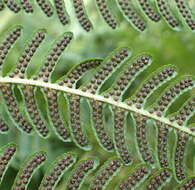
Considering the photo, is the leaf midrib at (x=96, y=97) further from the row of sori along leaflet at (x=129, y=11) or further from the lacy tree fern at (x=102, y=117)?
the row of sori along leaflet at (x=129, y=11)

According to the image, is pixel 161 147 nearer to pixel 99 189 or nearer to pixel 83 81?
pixel 99 189

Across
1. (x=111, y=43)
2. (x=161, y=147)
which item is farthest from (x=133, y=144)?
(x=111, y=43)

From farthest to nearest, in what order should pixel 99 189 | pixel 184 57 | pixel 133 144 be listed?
pixel 184 57 → pixel 133 144 → pixel 99 189

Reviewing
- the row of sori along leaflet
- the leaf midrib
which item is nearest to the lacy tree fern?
the leaf midrib

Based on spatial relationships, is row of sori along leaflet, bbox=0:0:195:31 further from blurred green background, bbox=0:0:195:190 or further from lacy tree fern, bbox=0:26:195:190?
lacy tree fern, bbox=0:26:195:190

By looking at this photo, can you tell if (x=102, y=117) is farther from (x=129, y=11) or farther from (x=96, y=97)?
(x=129, y=11)
